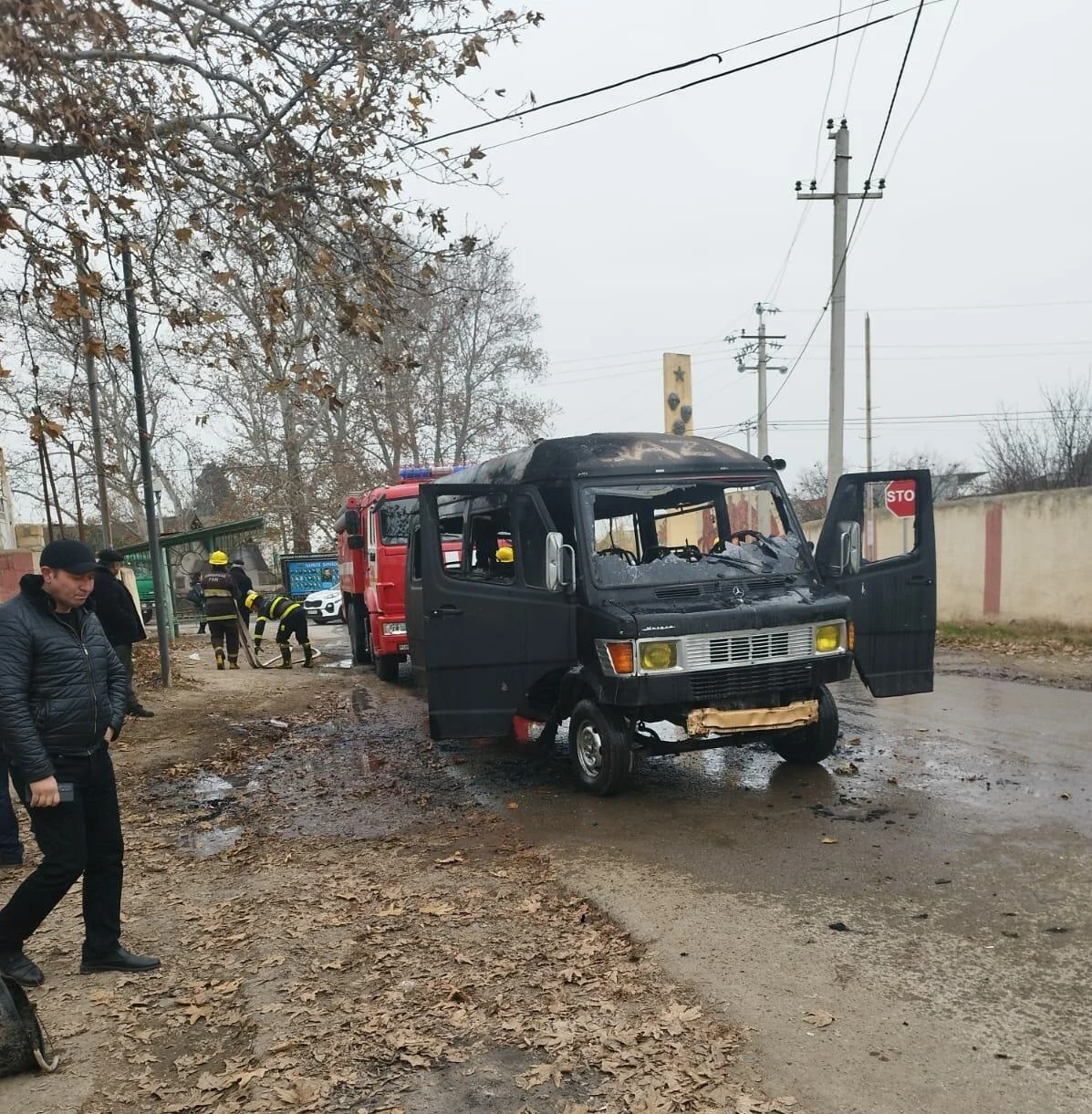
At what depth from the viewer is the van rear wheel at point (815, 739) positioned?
6.72 metres

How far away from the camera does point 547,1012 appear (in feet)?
11.6

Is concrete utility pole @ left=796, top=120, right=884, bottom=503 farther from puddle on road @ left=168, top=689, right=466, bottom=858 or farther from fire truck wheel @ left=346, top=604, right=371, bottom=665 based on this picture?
puddle on road @ left=168, top=689, right=466, bottom=858

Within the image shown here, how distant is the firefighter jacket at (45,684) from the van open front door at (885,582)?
4953 millimetres

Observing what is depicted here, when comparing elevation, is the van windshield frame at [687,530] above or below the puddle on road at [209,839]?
above

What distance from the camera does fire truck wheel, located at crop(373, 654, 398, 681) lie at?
504 inches

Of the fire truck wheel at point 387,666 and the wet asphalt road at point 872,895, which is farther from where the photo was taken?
the fire truck wheel at point 387,666

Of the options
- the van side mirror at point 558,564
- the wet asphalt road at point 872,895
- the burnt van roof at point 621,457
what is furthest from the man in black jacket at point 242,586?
the van side mirror at point 558,564

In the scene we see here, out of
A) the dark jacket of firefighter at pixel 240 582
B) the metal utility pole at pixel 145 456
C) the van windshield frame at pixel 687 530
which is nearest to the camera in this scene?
the van windshield frame at pixel 687 530

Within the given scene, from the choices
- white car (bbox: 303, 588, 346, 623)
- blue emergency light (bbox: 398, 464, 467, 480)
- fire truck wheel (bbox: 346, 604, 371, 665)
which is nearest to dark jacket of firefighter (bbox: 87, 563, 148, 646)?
blue emergency light (bbox: 398, 464, 467, 480)

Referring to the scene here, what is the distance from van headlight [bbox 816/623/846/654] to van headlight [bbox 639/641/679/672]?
41.6 inches

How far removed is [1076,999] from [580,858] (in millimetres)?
2548

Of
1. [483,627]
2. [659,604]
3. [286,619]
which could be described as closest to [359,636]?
[286,619]

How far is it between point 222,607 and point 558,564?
389 inches

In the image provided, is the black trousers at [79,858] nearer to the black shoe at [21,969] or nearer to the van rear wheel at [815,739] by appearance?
the black shoe at [21,969]
